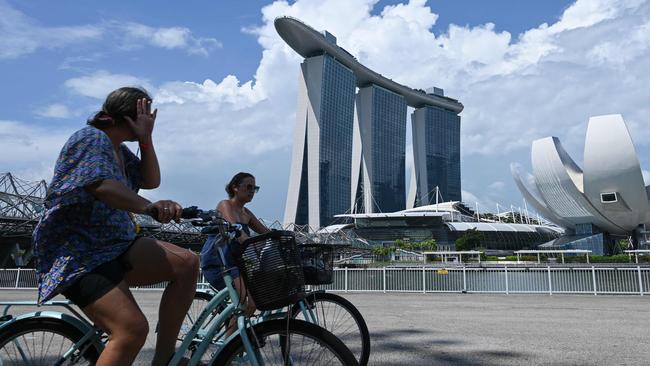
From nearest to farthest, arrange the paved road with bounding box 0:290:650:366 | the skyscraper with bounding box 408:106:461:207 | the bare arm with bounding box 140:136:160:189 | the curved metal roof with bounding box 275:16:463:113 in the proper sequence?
the bare arm with bounding box 140:136:160:189 < the paved road with bounding box 0:290:650:366 < the curved metal roof with bounding box 275:16:463:113 < the skyscraper with bounding box 408:106:461:207

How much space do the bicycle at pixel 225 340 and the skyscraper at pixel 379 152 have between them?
107362 mm

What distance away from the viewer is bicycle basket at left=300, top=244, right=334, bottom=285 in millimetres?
3117

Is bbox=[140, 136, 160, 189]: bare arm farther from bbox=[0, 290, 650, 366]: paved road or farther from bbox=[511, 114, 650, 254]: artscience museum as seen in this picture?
bbox=[511, 114, 650, 254]: artscience museum

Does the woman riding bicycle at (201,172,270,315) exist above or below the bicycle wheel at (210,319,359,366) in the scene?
above

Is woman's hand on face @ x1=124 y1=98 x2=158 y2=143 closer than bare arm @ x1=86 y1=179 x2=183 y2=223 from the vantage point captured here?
No

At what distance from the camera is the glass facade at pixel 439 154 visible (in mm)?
131375

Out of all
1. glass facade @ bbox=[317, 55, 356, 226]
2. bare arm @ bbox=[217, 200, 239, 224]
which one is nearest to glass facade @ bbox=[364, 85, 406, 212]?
glass facade @ bbox=[317, 55, 356, 226]

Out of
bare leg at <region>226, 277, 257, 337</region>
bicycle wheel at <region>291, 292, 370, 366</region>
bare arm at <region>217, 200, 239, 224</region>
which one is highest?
bare arm at <region>217, 200, 239, 224</region>

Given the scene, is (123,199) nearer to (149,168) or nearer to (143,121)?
(143,121)

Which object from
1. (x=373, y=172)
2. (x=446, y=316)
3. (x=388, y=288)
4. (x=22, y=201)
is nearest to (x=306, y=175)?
(x=373, y=172)

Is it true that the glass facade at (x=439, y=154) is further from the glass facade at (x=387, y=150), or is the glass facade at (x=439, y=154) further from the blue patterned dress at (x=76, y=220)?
the blue patterned dress at (x=76, y=220)

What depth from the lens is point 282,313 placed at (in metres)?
2.40

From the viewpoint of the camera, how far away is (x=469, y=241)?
7675 centimetres

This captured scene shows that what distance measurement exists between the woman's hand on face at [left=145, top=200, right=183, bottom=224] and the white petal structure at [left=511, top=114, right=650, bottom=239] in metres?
55.7
